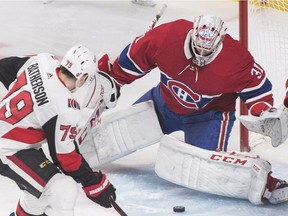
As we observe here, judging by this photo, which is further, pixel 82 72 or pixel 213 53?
pixel 213 53

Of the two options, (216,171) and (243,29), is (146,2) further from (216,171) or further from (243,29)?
(216,171)

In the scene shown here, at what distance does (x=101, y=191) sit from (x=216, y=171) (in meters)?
0.61

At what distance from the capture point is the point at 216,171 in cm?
409

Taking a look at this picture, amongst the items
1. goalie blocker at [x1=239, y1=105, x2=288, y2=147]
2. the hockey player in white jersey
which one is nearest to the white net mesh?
goalie blocker at [x1=239, y1=105, x2=288, y2=147]

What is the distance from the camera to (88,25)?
6.31 m

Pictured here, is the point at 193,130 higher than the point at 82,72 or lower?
lower

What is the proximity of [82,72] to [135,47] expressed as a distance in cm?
70

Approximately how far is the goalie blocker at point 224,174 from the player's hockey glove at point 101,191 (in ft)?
1.73

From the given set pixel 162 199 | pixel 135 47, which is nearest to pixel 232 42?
pixel 135 47

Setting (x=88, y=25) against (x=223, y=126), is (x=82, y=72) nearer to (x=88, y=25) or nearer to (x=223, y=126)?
(x=223, y=126)

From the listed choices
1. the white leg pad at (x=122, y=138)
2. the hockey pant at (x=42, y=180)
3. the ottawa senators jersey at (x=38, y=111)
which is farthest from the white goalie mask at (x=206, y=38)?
the hockey pant at (x=42, y=180)

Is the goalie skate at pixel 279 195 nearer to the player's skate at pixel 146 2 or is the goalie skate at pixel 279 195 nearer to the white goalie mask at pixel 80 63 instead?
the white goalie mask at pixel 80 63

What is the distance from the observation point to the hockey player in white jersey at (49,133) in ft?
11.5

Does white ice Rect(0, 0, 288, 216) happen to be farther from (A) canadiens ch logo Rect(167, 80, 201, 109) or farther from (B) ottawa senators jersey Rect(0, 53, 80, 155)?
(B) ottawa senators jersey Rect(0, 53, 80, 155)
